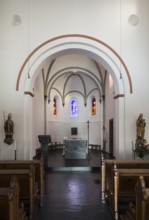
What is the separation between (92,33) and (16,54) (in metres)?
3.27

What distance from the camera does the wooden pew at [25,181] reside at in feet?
16.3

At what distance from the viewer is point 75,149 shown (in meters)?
15.0

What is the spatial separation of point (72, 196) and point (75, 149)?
7.85 metres

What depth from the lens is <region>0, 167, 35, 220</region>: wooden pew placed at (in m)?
4.98

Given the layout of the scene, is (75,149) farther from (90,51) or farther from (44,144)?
(90,51)

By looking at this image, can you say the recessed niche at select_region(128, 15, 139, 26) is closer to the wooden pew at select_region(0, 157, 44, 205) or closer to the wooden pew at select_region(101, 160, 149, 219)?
the wooden pew at select_region(101, 160, 149, 219)

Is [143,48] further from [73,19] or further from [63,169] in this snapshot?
[63,169]

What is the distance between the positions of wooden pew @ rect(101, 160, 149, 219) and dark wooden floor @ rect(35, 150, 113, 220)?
0.92 feet

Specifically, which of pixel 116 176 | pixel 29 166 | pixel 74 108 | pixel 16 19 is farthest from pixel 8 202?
pixel 74 108

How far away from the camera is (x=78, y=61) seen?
701 inches

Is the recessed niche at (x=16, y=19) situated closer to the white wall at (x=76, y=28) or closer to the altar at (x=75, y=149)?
the white wall at (x=76, y=28)

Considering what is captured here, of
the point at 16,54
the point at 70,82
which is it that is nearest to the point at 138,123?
the point at 16,54

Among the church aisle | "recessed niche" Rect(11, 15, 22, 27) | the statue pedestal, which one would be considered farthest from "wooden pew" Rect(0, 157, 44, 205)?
"recessed niche" Rect(11, 15, 22, 27)

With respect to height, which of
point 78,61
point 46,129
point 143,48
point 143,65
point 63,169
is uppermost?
point 78,61
